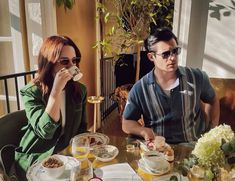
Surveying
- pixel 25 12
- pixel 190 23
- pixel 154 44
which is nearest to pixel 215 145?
pixel 154 44

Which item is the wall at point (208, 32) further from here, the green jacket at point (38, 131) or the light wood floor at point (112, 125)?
the light wood floor at point (112, 125)

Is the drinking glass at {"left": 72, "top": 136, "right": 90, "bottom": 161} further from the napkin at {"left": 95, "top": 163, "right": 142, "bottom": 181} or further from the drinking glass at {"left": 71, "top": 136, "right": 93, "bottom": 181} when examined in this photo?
the napkin at {"left": 95, "top": 163, "right": 142, "bottom": 181}

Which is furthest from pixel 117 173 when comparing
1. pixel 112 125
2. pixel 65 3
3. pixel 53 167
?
pixel 112 125

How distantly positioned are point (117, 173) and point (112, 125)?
255 cm

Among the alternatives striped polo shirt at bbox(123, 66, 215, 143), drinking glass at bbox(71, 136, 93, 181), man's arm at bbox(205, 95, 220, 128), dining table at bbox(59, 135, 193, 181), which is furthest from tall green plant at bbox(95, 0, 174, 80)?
drinking glass at bbox(71, 136, 93, 181)

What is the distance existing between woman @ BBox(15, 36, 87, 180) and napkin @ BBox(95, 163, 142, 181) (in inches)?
15.0

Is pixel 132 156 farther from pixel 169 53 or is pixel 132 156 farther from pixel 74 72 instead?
pixel 169 53

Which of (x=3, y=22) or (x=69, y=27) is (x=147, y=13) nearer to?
(x=69, y=27)

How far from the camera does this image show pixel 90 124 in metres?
3.33

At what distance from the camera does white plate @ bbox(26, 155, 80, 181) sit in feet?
3.41

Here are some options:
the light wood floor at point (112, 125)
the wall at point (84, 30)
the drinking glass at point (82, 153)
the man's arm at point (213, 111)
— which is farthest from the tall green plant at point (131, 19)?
the drinking glass at point (82, 153)

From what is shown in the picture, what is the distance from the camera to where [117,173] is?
108cm

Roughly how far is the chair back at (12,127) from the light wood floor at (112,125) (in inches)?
77.0

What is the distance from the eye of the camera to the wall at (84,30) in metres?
2.49
